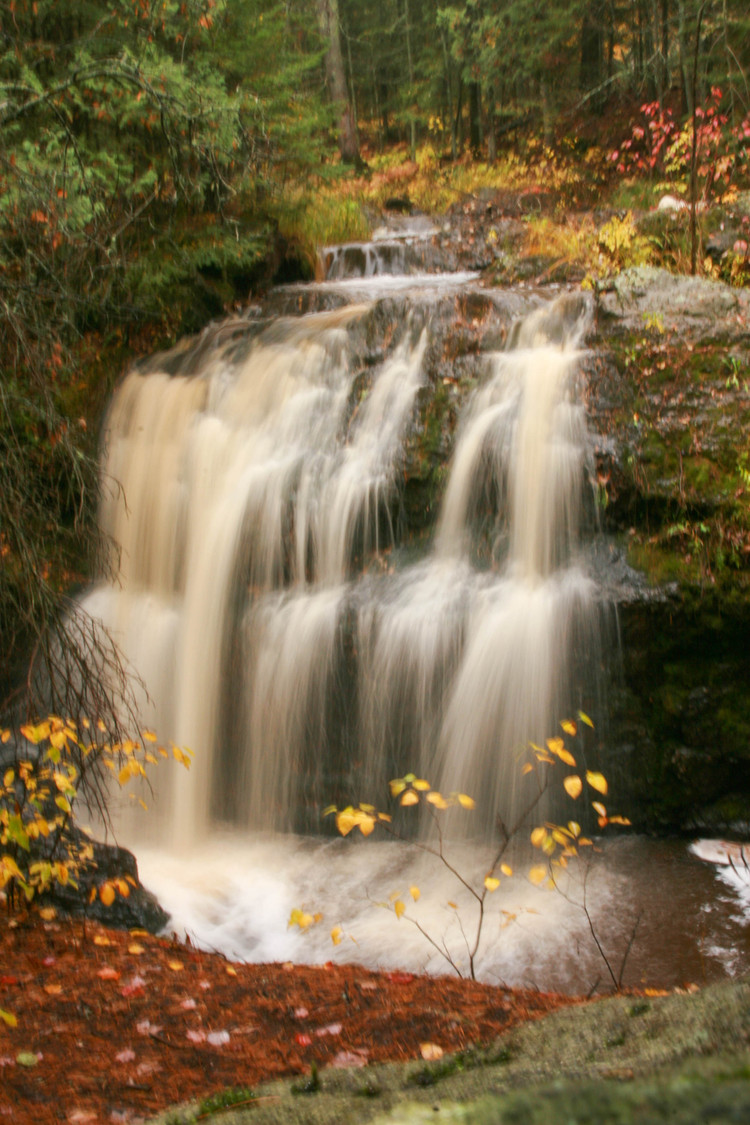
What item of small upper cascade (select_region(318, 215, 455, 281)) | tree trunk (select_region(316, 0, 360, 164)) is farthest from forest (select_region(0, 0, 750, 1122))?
tree trunk (select_region(316, 0, 360, 164))

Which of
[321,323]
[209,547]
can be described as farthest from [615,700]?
[321,323]

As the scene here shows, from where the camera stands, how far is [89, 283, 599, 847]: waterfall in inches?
221

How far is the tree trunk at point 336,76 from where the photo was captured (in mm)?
19219

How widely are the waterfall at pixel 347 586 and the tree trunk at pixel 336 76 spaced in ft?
48.6

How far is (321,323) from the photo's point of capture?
8.36 metres

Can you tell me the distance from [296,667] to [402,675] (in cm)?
88


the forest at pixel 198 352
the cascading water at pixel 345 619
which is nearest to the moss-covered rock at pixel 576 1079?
the forest at pixel 198 352

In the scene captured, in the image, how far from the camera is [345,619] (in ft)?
19.9

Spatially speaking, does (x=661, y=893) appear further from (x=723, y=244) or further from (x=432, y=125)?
(x=432, y=125)

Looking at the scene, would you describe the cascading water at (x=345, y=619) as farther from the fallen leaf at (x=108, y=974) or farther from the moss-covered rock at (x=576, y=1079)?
the moss-covered rock at (x=576, y=1079)

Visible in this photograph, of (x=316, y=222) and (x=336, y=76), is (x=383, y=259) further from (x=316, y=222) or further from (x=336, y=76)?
(x=336, y=76)

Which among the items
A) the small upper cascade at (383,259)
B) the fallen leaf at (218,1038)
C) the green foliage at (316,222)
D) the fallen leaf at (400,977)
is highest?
the green foliage at (316,222)

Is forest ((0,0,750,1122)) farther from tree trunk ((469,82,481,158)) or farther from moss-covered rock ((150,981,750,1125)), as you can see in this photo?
tree trunk ((469,82,481,158))

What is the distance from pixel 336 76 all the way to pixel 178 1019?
2288cm
